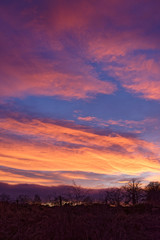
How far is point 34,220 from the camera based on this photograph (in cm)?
1752

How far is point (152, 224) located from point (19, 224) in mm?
8027

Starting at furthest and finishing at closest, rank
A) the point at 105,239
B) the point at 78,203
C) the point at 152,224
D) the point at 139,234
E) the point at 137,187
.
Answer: the point at 137,187, the point at 78,203, the point at 152,224, the point at 139,234, the point at 105,239

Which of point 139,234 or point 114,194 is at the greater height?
point 114,194

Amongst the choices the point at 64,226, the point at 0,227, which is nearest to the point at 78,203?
the point at 0,227

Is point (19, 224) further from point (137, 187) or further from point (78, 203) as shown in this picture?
point (137, 187)

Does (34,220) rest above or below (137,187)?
below

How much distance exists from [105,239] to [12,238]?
4.88 metres

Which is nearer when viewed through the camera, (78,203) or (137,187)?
(78,203)

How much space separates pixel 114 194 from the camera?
48.4m

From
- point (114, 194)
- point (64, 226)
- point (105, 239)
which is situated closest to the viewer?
point (105, 239)

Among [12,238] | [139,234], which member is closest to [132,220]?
[139,234]

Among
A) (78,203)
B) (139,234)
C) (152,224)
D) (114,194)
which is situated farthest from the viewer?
(114,194)

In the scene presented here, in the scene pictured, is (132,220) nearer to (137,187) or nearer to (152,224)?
(152,224)

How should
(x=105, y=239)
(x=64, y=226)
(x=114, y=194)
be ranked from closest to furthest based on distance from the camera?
(x=105, y=239) → (x=64, y=226) → (x=114, y=194)
